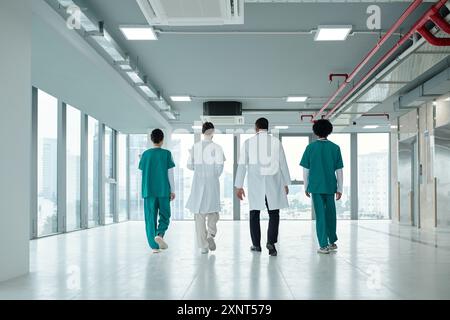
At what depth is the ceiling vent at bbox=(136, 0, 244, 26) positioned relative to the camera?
488 centimetres

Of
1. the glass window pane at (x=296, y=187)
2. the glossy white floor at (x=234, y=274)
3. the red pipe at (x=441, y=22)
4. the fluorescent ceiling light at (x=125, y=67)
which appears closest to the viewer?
the glossy white floor at (x=234, y=274)

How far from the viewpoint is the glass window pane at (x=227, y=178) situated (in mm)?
18734

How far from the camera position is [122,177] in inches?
690

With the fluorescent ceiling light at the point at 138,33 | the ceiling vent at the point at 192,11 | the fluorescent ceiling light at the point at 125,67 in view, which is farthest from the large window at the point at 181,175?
the ceiling vent at the point at 192,11

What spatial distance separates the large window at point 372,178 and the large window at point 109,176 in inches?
334

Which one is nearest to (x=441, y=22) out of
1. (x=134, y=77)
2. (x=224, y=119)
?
(x=134, y=77)

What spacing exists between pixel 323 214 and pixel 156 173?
2.09 m

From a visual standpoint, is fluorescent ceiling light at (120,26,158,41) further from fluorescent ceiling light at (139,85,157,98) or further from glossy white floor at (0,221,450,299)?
glossy white floor at (0,221,450,299)

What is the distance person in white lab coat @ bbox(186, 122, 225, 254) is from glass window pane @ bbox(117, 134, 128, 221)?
10.6 m

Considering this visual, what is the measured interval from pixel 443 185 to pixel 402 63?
4348 millimetres

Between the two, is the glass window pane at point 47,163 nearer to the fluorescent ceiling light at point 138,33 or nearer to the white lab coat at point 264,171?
the fluorescent ceiling light at point 138,33

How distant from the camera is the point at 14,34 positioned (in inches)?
187

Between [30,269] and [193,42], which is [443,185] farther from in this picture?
[30,269]

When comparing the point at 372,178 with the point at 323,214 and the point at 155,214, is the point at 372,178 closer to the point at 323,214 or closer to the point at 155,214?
the point at 323,214
